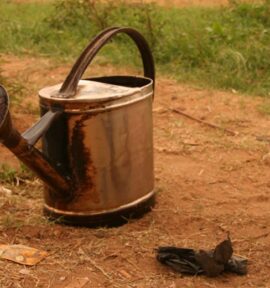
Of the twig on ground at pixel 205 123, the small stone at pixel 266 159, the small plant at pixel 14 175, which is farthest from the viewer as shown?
the twig on ground at pixel 205 123

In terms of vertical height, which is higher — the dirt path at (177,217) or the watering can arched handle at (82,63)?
the watering can arched handle at (82,63)

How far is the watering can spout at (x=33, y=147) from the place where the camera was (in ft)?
7.54

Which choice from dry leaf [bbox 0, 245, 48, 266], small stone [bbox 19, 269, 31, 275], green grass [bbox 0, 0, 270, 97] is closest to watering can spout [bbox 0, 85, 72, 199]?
dry leaf [bbox 0, 245, 48, 266]

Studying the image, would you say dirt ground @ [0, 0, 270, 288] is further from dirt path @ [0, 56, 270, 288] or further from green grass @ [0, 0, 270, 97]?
green grass @ [0, 0, 270, 97]

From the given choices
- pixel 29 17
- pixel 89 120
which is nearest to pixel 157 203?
pixel 89 120

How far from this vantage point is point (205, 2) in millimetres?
9273

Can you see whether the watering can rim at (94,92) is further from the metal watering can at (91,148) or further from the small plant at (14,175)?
the small plant at (14,175)

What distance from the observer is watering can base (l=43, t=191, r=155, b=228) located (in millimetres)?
2678

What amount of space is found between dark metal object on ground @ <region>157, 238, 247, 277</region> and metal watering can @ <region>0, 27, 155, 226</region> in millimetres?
357

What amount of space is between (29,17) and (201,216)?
5301 millimetres

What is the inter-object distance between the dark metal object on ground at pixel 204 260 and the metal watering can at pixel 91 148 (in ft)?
1.17

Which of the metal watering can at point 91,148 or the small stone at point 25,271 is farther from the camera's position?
the metal watering can at point 91,148

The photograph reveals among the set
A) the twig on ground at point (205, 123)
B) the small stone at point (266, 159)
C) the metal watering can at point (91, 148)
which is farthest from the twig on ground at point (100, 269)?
the twig on ground at point (205, 123)

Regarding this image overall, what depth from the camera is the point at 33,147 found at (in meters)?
2.45
